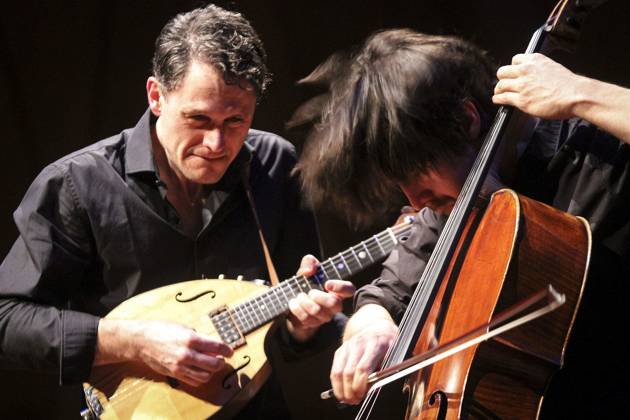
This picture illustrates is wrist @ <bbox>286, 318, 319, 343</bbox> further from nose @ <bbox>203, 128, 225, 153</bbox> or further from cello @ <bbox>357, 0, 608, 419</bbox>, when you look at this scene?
cello @ <bbox>357, 0, 608, 419</bbox>

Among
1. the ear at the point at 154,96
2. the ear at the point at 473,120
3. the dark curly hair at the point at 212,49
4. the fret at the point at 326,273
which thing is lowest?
the fret at the point at 326,273

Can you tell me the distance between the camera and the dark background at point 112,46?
7.55ft

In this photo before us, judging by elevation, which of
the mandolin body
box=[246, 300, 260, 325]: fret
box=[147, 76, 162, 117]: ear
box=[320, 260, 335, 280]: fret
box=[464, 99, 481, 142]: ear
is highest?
box=[464, 99, 481, 142]: ear

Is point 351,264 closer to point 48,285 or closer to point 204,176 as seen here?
point 204,176

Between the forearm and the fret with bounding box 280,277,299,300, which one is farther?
the fret with bounding box 280,277,299,300

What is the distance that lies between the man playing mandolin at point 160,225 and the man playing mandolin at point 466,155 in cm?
39

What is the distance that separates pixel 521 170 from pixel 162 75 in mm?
1058

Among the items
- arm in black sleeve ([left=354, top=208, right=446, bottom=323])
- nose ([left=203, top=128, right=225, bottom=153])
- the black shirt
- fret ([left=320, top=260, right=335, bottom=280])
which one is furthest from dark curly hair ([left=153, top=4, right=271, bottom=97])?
the black shirt

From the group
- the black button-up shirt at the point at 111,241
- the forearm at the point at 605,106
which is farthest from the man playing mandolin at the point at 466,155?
the black button-up shirt at the point at 111,241

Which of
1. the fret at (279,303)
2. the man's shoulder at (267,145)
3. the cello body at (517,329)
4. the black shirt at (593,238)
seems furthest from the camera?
the man's shoulder at (267,145)

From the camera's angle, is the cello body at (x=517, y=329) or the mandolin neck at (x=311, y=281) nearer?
the cello body at (x=517, y=329)

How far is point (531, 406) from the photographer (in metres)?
1.00

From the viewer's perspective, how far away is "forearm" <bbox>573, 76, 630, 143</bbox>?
107 cm

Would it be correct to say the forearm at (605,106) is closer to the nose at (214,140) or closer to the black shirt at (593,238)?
the black shirt at (593,238)
